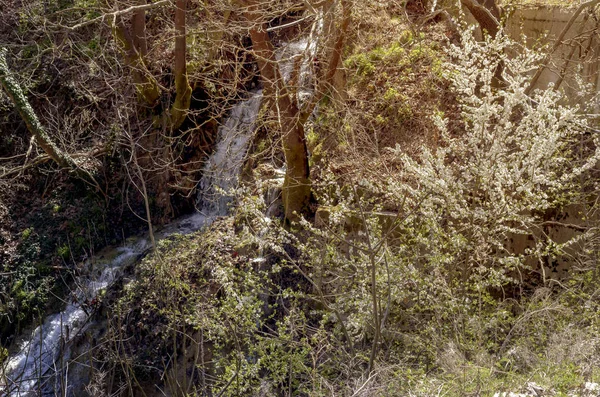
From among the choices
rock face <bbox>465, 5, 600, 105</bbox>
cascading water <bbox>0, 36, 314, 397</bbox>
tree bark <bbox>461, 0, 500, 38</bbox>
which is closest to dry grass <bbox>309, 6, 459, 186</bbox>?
tree bark <bbox>461, 0, 500, 38</bbox>

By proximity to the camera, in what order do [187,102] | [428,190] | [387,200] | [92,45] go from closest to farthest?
[428,190], [387,200], [187,102], [92,45]

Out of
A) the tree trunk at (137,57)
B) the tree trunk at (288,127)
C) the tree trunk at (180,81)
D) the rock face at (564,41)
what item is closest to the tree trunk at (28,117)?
the tree trunk at (137,57)

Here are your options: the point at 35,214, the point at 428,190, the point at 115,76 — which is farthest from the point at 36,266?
the point at 428,190

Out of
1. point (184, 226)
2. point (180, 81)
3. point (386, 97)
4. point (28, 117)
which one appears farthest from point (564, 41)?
point (28, 117)

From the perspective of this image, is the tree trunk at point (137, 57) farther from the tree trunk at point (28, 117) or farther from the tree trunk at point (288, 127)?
the tree trunk at point (288, 127)

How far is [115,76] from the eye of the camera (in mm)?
12258

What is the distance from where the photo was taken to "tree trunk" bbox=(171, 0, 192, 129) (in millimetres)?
10727

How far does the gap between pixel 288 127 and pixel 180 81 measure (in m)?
3.50

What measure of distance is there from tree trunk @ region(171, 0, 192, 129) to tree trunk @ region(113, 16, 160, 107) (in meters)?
0.57

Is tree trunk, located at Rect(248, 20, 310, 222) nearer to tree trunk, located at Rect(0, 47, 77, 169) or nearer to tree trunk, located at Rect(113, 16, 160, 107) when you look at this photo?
tree trunk, located at Rect(113, 16, 160, 107)

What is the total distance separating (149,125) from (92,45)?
2.62 metres

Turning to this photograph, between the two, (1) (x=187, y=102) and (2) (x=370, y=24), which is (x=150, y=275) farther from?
(2) (x=370, y=24)

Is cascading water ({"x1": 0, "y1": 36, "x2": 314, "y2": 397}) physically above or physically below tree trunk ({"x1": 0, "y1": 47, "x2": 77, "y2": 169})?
→ below

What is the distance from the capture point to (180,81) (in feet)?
37.7
